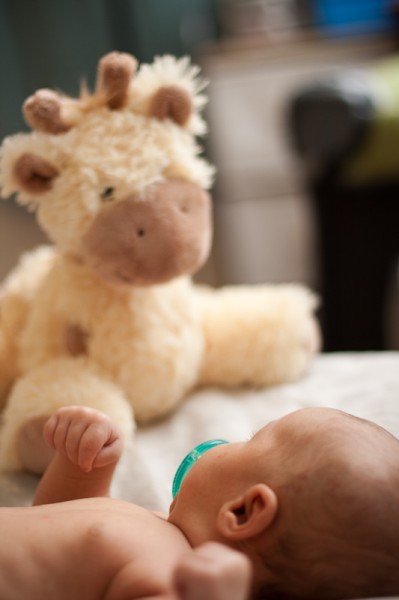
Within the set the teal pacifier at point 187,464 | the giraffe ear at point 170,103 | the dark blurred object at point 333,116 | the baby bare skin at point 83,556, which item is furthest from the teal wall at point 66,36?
the baby bare skin at point 83,556

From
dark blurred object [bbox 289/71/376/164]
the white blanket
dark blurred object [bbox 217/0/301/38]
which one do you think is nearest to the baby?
the white blanket

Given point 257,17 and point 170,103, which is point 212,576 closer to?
point 170,103

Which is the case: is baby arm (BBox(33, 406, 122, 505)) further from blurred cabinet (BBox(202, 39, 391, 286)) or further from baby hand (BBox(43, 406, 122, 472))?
blurred cabinet (BBox(202, 39, 391, 286))

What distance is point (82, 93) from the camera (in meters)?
0.89

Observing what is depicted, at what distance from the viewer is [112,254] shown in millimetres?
838

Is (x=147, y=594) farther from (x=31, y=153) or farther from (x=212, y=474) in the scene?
(x=31, y=153)

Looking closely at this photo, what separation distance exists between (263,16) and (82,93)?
69.6 inches

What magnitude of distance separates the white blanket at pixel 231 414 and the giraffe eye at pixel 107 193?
0.96ft

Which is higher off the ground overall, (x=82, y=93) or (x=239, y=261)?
(x=82, y=93)

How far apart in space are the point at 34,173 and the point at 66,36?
1653 millimetres

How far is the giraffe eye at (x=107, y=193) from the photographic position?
85cm

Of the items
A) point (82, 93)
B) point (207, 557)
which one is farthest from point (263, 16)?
point (207, 557)

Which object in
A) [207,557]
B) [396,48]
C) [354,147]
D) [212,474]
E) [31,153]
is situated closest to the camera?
[207,557]

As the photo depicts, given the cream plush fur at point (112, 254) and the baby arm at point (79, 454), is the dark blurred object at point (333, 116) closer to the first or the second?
the cream plush fur at point (112, 254)
